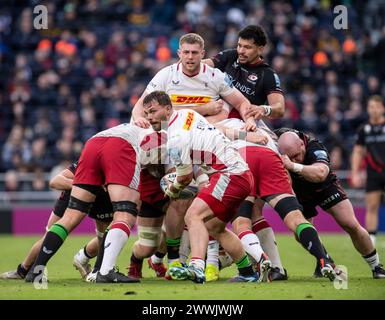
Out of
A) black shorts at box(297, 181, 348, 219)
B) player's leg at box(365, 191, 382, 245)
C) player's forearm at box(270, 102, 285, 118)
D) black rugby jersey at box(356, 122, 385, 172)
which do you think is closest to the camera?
black shorts at box(297, 181, 348, 219)

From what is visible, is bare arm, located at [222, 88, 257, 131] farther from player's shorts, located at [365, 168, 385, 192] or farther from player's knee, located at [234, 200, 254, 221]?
player's shorts, located at [365, 168, 385, 192]

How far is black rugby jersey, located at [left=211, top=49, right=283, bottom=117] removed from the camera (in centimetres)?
1073

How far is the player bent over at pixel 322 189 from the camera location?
992 centimetres

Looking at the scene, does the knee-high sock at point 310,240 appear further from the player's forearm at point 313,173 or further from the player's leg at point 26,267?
the player's leg at point 26,267

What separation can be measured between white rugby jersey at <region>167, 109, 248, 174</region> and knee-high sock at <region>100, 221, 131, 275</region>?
2.70 ft

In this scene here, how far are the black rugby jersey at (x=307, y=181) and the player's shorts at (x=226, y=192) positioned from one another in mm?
1120

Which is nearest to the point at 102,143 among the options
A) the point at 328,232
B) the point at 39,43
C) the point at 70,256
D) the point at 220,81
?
the point at 220,81

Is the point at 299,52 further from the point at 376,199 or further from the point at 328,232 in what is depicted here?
the point at 376,199

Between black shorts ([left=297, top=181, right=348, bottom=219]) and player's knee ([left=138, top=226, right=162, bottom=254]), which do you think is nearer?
player's knee ([left=138, top=226, right=162, bottom=254])

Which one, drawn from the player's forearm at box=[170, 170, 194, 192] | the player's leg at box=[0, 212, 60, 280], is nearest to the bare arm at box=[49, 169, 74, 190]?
the player's leg at box=[0, 212, 60, 280]

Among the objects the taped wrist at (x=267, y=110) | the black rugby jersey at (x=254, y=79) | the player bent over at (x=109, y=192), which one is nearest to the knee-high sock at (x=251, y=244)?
the player bent over at (x=109, y=192)

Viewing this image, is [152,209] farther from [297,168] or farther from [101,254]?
[297,168]

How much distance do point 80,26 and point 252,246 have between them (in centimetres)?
1634

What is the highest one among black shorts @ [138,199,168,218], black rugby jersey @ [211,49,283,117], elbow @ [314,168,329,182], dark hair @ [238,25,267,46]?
dark hair @ [238,25,267,46]
